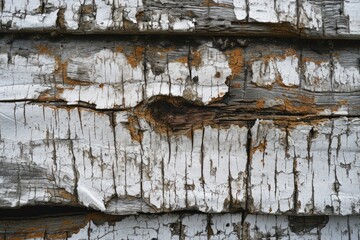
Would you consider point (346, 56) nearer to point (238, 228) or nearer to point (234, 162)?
point (234, 162)

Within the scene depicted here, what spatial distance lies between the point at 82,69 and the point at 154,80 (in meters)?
0.22

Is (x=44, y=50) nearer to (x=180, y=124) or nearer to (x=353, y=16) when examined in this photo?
(x=180, y=124)

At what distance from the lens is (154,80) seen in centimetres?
124

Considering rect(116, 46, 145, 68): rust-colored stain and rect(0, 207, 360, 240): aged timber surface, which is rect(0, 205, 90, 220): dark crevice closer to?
rect(0, 207, 360, 240): aged timber surface

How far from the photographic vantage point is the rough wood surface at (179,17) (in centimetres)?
121

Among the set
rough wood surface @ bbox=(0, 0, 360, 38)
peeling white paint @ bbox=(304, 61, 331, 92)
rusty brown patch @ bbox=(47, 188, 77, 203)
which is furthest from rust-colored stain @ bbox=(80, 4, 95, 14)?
peeling white paint @ bbox=(304, 61, 331, 92)

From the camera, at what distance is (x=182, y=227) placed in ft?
4.42

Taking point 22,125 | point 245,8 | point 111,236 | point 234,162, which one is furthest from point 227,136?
point 22,125

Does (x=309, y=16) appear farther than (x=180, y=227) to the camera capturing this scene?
No

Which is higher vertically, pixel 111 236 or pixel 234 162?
pixel 234 162

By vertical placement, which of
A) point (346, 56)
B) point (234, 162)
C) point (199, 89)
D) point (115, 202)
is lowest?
point (115, 202)

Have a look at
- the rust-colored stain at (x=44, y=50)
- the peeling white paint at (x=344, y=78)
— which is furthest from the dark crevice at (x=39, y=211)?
the peeling white paint at (x=344, y=78)

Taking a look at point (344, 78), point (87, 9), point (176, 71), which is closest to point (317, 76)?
point (344, 78)

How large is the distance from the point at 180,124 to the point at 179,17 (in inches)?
12.3
